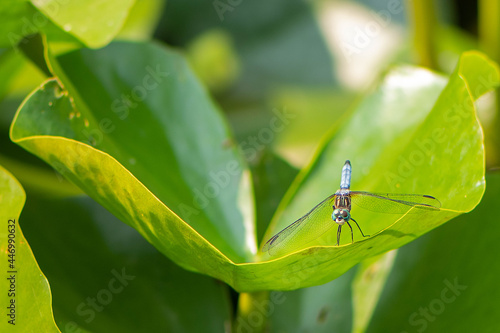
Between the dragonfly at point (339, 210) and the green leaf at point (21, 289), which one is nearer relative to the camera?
the green leaf at point (21, 289)

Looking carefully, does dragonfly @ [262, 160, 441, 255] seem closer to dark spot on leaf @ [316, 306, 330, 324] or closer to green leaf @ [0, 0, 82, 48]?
dark spot on leaf @ [316, 306, 330, 324]

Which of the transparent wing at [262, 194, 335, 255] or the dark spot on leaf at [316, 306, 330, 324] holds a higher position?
the transparent wing at [262, 194, 335, 255]

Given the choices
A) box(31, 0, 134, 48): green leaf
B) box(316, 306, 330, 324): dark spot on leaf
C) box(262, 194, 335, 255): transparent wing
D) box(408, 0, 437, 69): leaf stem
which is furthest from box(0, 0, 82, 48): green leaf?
box(408, 0, 437, 69): leaf stem

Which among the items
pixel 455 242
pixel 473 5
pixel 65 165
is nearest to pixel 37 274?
pixel 65 165

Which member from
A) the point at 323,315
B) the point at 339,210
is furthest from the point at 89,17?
the point at 323,315

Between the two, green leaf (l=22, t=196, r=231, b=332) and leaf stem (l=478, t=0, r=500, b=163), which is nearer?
green leaf (l=22, t=196, r=231, b=332)

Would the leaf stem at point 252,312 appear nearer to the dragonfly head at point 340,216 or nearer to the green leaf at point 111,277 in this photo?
the green leaf at point 111,277

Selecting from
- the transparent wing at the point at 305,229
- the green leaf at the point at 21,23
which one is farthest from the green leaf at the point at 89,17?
the transparent wing at the point at 305,229
